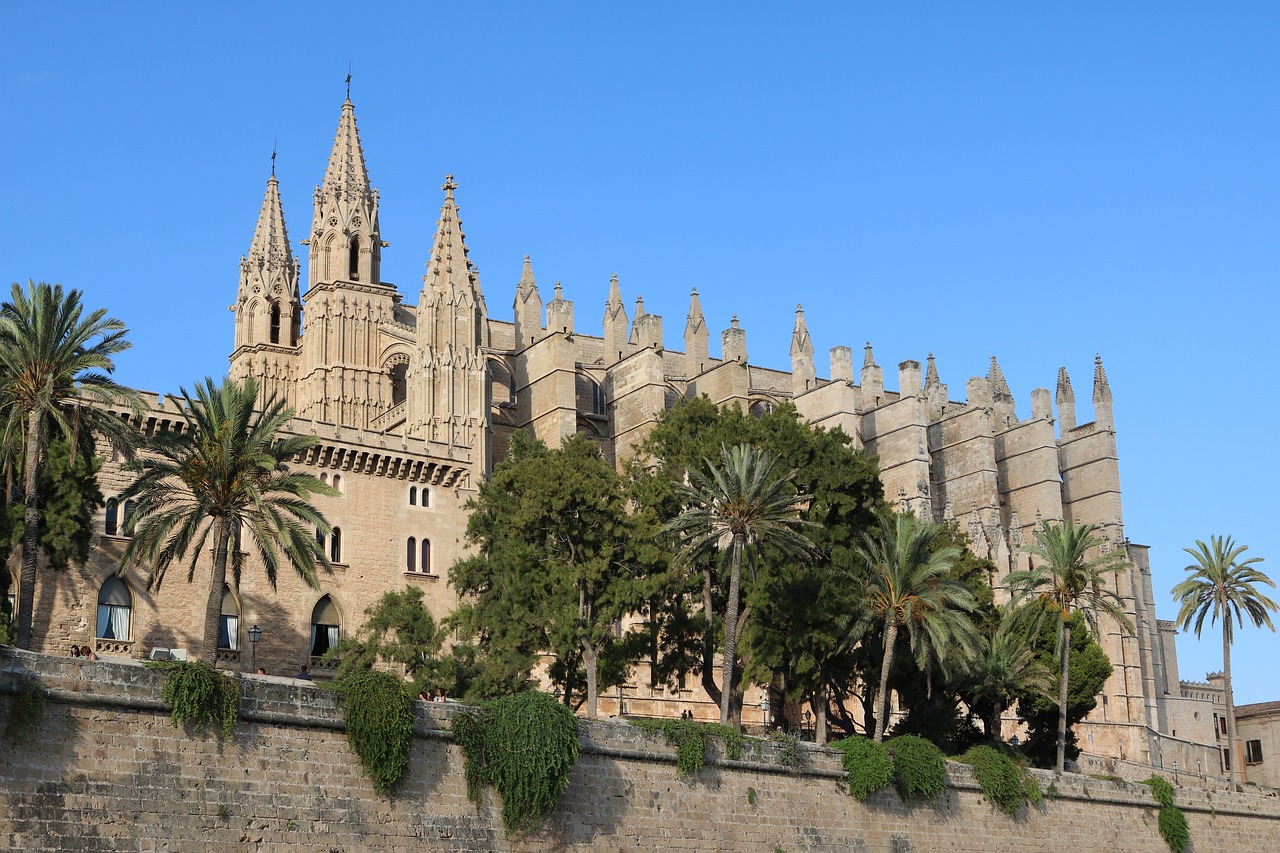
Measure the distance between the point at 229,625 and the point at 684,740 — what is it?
56.4 ft

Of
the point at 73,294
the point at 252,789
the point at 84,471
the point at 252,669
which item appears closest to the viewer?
the point at 252,789

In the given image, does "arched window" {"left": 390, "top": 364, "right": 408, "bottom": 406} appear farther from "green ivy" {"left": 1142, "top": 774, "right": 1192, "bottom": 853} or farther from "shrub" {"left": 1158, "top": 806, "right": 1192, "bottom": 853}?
"shrub" {"left": 1158, "top": 806, "right": 1192, "bottom": 853}

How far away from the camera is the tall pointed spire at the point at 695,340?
6981 centimetres

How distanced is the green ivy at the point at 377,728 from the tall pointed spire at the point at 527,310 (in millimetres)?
37798

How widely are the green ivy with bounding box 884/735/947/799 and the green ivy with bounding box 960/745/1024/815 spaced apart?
1.92 metres

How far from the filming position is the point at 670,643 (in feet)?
148

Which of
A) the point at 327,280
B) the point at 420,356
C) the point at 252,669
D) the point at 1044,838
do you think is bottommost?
the point at 1044,838

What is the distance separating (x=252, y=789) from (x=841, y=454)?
893 inches

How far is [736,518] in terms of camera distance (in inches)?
1574

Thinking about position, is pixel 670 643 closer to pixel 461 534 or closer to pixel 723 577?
pixel 723 577

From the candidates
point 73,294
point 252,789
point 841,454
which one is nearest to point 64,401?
point 73,294

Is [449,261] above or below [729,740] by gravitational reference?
above

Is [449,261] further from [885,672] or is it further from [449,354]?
[885,672]

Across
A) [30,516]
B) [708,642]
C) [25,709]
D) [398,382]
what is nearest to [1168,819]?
[708,642]
